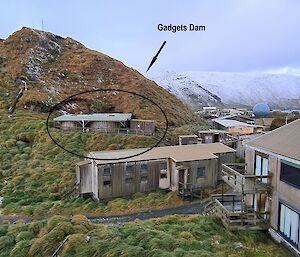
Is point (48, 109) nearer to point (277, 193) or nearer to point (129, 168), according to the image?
point (129, 168)

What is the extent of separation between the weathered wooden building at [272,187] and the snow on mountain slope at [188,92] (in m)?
106

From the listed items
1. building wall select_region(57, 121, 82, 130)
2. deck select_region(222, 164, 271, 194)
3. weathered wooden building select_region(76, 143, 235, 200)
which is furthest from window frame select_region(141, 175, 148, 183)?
building wall select_region(57, 121, 82, 130)

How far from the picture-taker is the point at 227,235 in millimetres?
12086

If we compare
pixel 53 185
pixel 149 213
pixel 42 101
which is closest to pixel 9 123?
pixel 42 101

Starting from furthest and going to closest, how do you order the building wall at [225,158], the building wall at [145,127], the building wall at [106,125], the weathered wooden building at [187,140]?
the building wall at [145,127] < the building wall at [106,125] < the weathered wooden building at [187,140] < the building wall at [225,158]

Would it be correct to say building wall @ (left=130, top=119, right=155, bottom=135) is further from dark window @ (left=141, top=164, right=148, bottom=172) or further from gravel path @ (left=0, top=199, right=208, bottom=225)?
gravel path @ (left=0, top=199, right=208, bottom=225)

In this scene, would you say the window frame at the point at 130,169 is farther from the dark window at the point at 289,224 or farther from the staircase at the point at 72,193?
the dark window at the point at 289,224

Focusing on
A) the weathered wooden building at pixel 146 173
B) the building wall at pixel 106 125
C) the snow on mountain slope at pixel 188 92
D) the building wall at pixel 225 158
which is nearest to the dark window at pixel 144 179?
the weathered wooden building at pixel 146 173

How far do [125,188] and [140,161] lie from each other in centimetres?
187

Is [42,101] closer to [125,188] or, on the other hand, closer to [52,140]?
[52,140]

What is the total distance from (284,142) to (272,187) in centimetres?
176

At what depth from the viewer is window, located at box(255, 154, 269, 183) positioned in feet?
42.4

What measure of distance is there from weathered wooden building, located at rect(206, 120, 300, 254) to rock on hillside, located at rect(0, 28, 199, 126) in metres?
26.2

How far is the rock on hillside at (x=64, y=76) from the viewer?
43062 millimetres
